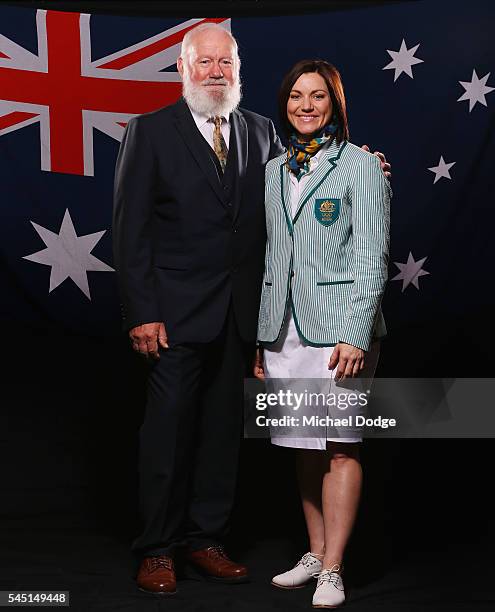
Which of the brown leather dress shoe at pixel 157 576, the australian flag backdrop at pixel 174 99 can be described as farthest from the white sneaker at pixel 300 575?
the australian flag backdrop at pixel 174 99

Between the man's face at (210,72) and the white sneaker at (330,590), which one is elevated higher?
the man's face at (210,72)

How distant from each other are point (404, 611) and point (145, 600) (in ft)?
2.31

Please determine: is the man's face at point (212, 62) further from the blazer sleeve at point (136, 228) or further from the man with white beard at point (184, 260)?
the blazer sleeve at point (136, 228)

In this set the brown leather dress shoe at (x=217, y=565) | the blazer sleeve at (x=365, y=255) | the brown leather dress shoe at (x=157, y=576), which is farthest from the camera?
the brown leather dress shoe at (x=217, y=565)

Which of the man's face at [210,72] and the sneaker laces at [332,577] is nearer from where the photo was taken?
the sneaker laces at [332,577]

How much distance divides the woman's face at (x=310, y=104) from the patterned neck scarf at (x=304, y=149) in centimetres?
2

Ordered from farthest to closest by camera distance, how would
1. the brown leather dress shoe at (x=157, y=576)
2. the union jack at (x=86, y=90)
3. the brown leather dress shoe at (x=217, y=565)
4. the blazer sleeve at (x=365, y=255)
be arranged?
the union jack at (x=86, y=90) → the brown leather dress shoe at (x=217, y=565) → the brown leather dress shoe at (x=157, y=576) → the blazer sleeve at (x=365, y=255)

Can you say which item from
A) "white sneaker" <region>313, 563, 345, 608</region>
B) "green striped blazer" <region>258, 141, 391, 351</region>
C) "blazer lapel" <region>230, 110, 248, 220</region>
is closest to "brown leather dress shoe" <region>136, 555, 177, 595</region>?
"white sneaker" <region>313, 563, 345, 608</region>

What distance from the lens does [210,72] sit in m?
2.91

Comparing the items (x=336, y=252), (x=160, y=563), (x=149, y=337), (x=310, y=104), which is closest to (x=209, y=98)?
(x=310, y=104)

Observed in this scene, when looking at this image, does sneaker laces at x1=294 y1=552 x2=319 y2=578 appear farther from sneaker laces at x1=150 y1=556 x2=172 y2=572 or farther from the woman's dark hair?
the woman's dark hair

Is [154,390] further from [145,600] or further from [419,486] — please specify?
[419,486]

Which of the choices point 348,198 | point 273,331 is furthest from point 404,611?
point 348,198

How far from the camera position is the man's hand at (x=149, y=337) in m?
2.90
